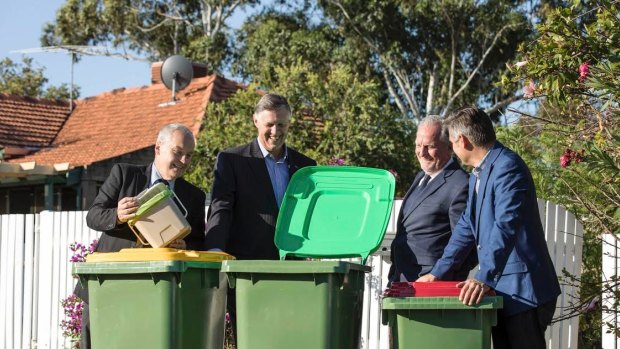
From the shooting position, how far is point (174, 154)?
6.09 metres

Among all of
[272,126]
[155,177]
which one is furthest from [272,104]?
[155,177]

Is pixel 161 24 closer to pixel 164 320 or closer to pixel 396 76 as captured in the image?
pixel 396 76

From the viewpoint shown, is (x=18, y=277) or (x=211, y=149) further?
(x=211, y=149)

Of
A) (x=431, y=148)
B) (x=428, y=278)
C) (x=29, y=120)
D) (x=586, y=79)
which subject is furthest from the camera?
(x=29, y=120)

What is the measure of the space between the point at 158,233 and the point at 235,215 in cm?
58

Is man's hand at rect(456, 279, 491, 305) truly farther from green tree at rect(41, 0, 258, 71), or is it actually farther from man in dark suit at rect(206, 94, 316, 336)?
green tree at rect(41, 0, 258, 71)

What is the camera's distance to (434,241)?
5.86 metres

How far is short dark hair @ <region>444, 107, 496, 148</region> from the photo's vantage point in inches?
213

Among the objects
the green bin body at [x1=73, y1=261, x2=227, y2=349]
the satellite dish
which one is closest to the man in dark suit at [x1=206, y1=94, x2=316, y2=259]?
the green bin body at [x1=73, y1=261, x2=227, y2=349]

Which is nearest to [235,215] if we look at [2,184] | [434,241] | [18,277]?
[434,241]

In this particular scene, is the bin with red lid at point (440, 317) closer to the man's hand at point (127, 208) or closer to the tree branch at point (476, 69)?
the man's hand at point (127, 208)

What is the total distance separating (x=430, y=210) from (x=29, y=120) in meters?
20.7

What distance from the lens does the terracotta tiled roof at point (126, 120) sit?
2198 cm

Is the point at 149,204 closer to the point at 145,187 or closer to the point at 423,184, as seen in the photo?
the point at 145,187
